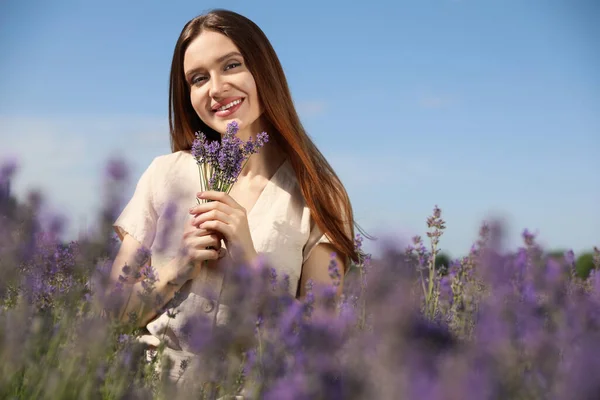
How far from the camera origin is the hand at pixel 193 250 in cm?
226

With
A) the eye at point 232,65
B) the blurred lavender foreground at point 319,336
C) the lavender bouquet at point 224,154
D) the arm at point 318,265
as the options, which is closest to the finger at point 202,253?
the lavender bouquet at point 224,154

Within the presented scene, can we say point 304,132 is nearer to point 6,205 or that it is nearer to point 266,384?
point 6,205

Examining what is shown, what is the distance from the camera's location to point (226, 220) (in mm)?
2252

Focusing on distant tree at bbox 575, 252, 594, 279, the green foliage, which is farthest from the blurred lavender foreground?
distant tree at bbox 575, 252, 594, 279

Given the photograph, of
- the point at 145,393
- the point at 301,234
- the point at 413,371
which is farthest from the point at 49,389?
the point at 301,234

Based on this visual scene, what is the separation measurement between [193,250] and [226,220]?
15cm

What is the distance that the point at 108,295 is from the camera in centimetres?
164

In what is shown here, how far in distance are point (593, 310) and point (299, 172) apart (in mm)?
1676

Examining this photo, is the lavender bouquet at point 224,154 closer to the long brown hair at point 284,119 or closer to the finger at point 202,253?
the finger at point 202,253

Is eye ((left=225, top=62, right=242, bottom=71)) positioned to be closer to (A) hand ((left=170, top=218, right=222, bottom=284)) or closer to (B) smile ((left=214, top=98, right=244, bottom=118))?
(B) smile ((left=214, top=98, right=244, bottom=118))

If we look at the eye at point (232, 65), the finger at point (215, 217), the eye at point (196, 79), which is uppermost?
the eye at point (232, 65)

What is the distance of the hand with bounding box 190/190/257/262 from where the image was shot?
7.30ft

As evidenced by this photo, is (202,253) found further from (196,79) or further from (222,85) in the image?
(196,79)

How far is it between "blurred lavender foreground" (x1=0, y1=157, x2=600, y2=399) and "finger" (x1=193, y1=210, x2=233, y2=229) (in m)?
0.30
